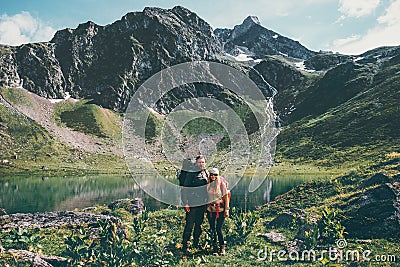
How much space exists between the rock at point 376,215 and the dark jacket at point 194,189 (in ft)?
34.5

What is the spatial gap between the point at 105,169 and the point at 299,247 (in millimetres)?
129498

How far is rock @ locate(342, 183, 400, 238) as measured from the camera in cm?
1830

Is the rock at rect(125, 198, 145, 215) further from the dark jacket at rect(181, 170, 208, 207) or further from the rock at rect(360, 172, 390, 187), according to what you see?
the rock at rect(360, 172, 390, 187)

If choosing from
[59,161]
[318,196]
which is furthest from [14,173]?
[318,196]

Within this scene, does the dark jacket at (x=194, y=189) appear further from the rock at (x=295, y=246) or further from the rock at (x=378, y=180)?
the rock at (x=378, y=180)

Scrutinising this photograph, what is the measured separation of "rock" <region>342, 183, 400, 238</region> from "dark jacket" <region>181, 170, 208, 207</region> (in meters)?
10.5

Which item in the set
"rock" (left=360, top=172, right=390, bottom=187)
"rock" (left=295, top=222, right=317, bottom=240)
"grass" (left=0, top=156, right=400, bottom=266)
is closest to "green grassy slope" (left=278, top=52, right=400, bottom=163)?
"rock" (left=360, top=172, right=390, bottom=187)

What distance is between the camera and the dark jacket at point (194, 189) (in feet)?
45.7

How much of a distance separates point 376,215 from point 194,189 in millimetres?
12256

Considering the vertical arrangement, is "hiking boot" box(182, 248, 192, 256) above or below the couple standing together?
below

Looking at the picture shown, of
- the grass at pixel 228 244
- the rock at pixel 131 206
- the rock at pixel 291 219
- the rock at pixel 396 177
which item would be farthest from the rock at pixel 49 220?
the rock at pixel 396 177

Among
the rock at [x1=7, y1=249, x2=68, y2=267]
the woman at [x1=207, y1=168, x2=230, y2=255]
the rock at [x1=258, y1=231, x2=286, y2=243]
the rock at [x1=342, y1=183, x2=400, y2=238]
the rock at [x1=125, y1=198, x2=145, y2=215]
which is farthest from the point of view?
the rock at [x1=125, y1=198, x2=145, y2=215]

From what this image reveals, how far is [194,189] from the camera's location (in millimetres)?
13898

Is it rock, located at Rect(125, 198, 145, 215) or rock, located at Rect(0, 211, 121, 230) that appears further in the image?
rock, located at Rect(125, 198, 145, 215)
